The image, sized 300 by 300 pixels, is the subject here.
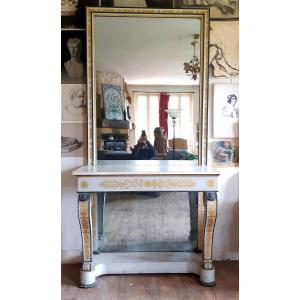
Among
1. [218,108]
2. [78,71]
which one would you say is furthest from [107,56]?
[218,108]

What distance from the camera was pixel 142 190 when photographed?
8.12 ft

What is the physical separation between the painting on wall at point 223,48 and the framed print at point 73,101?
117cm

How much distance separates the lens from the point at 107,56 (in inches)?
111

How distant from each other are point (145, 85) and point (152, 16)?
60 cm

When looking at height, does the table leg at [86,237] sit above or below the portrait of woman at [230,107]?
below

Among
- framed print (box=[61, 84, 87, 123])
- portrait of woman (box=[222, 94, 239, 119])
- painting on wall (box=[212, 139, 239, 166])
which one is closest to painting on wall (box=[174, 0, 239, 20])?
portrait of woman (box=[222, 94, 239, 119])

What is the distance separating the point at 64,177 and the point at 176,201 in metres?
1.04

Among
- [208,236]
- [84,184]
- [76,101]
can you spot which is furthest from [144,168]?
[76,101]

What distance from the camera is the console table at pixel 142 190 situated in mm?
2465

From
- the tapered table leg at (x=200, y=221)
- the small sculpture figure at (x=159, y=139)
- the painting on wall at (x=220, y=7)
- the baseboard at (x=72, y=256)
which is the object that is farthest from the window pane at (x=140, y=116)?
the baseboard at (x=72, y=256)

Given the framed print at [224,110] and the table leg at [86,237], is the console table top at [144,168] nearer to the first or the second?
the table leg at [86,237]

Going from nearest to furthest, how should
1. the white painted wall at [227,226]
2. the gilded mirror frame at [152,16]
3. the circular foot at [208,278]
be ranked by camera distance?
the circular foot at [208,278] < the gilded mirror frame at [152,16] < the white painted wall at [227,226]

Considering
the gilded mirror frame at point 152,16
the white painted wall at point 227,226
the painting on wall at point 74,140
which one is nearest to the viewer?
the gilded mirror frame at point 152,16

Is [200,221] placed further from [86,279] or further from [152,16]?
[152,16]
